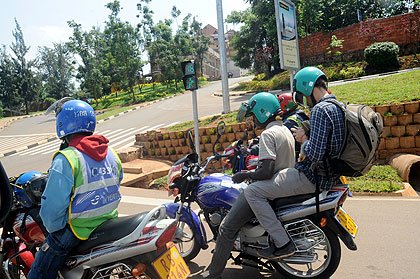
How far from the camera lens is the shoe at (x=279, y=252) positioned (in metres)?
2.87

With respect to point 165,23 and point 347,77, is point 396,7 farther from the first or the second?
point 165,23

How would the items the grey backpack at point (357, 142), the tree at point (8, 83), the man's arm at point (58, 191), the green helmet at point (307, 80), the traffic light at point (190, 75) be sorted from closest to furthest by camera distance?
1. the man's arm at point (58, 191)
2. the grey backpack at point (357, 142)
3. the green helmet at point (307, 80)
4. the traffic light at point (190, 75)
5. the tree at point (8, 83)

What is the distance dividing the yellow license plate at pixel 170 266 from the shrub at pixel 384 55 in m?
Answer: 18.5

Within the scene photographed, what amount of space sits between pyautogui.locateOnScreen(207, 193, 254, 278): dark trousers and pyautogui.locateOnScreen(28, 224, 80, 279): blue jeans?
4.10ft

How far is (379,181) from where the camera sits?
5.82 metres

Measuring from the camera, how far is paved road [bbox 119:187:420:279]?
3.18 metres

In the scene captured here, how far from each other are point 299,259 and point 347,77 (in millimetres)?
17659

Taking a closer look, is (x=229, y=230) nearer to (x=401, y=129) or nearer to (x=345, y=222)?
(x=345, y=222)

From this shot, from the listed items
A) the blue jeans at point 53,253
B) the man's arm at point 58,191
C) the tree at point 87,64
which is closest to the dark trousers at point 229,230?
the blue jeans at point 53,253


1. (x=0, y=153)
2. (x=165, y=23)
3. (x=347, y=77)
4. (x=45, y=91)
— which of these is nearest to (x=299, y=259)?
(x=0, y=153)

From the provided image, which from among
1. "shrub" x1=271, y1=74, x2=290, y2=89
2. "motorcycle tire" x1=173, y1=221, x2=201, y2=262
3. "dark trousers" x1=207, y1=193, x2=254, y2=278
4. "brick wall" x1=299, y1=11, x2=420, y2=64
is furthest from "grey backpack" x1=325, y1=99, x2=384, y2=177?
"brick wall" x1=299, y1=11, x2=420, y2=64

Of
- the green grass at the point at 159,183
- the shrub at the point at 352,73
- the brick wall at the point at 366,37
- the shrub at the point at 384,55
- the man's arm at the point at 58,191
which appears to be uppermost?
the brick wall at the point at 366,37

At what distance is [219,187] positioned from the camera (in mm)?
3328

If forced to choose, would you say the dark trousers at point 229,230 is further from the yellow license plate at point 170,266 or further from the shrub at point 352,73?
the shrub at point 352,73
